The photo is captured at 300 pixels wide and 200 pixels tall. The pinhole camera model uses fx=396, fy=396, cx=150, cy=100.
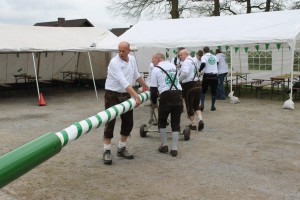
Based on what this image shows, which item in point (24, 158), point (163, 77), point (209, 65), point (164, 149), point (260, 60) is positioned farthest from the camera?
point (260, 60)

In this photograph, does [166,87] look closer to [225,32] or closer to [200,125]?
[200,125]

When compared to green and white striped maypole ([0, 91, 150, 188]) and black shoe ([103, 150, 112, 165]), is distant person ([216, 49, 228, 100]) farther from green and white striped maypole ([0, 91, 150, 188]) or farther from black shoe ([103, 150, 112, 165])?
green and white striped maypole ([0, 91, 150, 188])

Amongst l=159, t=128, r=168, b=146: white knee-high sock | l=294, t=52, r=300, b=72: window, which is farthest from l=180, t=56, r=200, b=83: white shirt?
l=294, t=52, r=300, b=72: window

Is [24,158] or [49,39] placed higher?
[49,39]

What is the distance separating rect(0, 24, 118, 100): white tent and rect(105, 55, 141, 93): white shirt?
7106mm

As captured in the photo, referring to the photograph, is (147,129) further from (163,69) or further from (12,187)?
(12,187)

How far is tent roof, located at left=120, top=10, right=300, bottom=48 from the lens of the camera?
1108 cm

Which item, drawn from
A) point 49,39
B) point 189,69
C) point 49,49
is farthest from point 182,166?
point 49,39

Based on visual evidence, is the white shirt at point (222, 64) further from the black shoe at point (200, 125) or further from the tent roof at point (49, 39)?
the black shoe at point (200, 125)

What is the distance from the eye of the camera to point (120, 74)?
207 inches

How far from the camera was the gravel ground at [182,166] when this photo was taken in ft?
14.7

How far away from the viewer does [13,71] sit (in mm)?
16516

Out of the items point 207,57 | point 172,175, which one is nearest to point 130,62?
point 172,175

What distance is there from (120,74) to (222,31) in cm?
786
